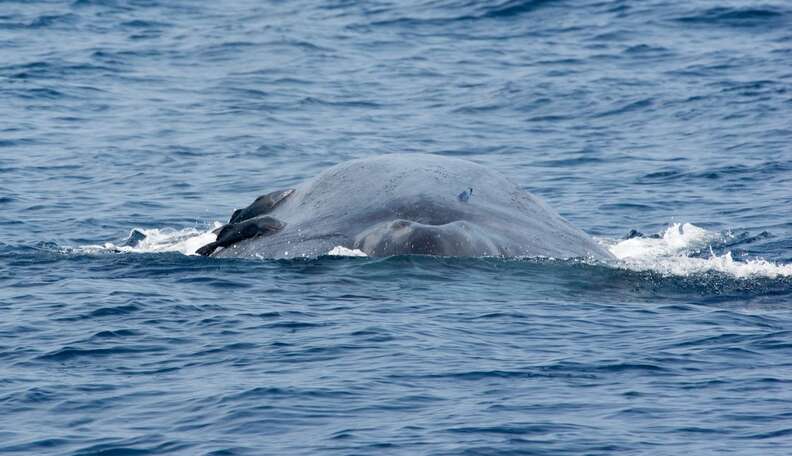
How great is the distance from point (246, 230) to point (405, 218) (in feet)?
8.06

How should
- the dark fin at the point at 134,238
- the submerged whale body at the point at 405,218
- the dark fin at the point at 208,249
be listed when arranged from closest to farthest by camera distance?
the submerged whale body at the point at 405,218
the dark fin at the point at 208,249
the dark fin at the point at 134,238

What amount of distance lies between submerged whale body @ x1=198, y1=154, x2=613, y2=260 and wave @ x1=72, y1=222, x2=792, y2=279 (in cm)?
45

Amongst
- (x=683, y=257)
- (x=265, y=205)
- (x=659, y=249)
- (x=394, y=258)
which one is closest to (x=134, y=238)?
(x=265, y=205)

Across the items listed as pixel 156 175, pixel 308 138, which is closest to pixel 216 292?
pixel 156 175

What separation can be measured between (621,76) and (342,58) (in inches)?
294

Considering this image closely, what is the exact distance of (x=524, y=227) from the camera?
17.9m

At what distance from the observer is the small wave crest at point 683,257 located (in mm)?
18172

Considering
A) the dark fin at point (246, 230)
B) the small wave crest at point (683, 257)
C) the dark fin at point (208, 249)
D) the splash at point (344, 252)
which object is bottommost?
the small wave crest at point (683, 257)

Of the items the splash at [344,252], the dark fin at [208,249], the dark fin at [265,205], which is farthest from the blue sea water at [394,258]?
the dark fin at [265,205]

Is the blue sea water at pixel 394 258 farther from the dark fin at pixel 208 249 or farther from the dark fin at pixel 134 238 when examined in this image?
the dark fin at pixel 208 249

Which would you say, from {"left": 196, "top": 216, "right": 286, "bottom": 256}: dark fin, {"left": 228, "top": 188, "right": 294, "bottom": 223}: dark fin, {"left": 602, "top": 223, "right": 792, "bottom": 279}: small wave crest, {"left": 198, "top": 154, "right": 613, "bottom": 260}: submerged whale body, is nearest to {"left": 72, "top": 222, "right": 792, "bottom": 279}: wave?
{"left": 602, "top": 223, "right": 792, "bottom": 279}: small wave crest

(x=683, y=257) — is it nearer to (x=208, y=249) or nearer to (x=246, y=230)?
(x=246, y=230)

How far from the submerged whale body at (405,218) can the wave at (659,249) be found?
455mm

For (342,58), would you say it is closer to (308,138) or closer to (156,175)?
(308,138)
